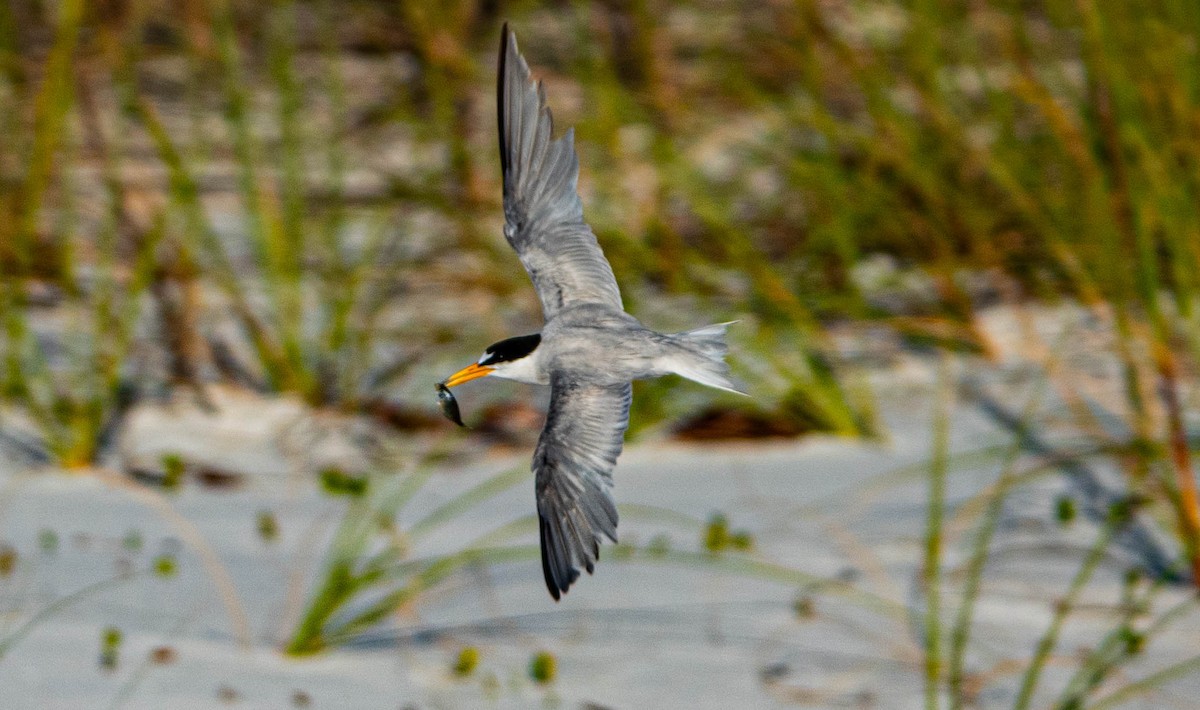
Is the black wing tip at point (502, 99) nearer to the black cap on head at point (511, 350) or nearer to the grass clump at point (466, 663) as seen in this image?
the black cap on head at point (511, 350)

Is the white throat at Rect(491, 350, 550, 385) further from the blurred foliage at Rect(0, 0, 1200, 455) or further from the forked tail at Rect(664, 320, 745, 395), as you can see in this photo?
the blurred foliage at Rect(0, 0, 1200, 455)

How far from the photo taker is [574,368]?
53 centimetres

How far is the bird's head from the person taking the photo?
549mm

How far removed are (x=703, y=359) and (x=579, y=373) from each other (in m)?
0.05

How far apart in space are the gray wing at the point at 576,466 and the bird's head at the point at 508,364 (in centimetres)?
2

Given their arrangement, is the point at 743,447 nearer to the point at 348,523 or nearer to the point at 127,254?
the point at 348,523

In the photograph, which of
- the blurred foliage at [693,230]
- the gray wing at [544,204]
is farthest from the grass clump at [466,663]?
the gray wing at [544,204]

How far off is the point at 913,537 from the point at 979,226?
103cm

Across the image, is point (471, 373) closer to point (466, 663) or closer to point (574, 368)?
point (574, 368)

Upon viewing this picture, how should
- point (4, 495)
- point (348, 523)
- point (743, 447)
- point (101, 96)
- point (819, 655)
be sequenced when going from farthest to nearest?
1. point (101, 96)
2. point (743, 447)
3. point (4, 495)
4. point (348, 523)
5. point (819, 655)

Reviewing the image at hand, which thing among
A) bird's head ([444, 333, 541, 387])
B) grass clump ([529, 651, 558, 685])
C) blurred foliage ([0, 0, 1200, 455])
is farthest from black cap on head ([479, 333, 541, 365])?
blurred foliage ([0, 0, 1200, 455])

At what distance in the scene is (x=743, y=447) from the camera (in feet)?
8.65

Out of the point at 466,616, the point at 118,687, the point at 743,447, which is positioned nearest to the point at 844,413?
the point at 743,447

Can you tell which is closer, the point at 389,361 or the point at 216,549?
the point at 216,549
